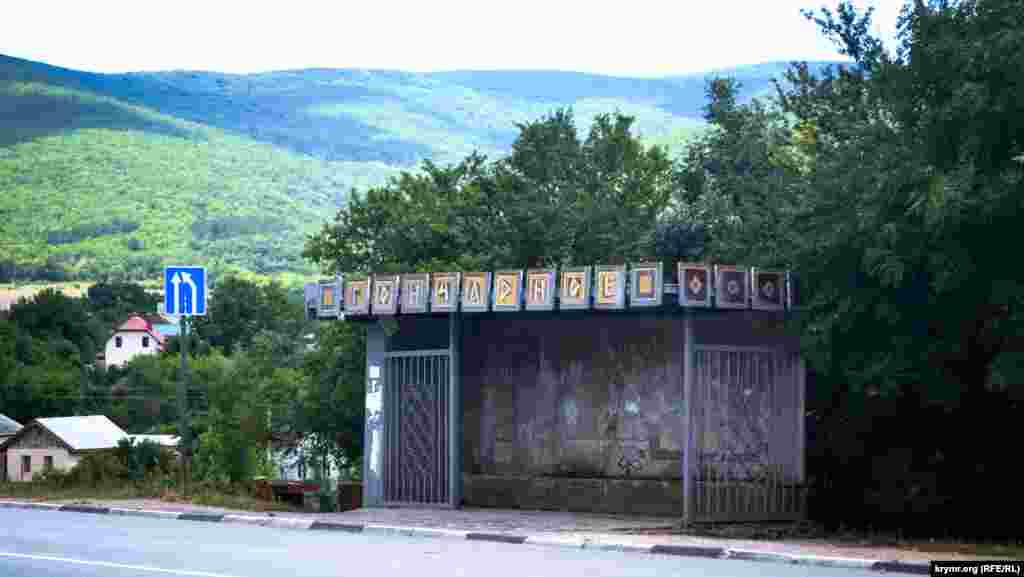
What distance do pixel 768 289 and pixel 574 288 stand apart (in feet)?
8.41

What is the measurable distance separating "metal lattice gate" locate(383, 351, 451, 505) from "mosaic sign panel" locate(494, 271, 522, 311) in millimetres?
2193

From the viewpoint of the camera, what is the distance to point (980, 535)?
21031 mm

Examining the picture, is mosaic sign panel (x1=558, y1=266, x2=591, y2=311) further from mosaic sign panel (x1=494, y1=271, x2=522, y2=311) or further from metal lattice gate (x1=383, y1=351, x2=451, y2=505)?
metal lattice gate (x1=383, y1=351, x2=451, y2=505)

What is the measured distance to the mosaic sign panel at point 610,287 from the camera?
66.7 ft

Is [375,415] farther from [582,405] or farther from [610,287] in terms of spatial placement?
[610,287]

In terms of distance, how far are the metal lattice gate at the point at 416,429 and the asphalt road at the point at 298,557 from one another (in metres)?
4.25

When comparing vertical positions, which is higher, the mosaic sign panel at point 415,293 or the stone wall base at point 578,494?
the mosaic sign panel at point 415,293

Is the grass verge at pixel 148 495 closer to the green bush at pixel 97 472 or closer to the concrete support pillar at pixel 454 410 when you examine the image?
the green bush at pixel 97 472

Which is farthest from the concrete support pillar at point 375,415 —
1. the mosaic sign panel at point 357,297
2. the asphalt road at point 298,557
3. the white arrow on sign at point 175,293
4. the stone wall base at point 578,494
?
the asphalt road at point 298,557

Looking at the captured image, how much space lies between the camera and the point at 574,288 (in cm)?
2095

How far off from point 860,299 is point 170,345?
108067 millimetres

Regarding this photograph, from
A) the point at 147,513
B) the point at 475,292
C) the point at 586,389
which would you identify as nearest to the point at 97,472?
the point at 147,513

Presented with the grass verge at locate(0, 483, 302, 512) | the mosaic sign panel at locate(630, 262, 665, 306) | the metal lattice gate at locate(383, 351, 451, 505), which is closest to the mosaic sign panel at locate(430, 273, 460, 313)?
the metal lattice gate at locate(383, 351, 451, 505)

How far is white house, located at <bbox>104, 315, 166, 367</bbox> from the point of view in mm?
132500
